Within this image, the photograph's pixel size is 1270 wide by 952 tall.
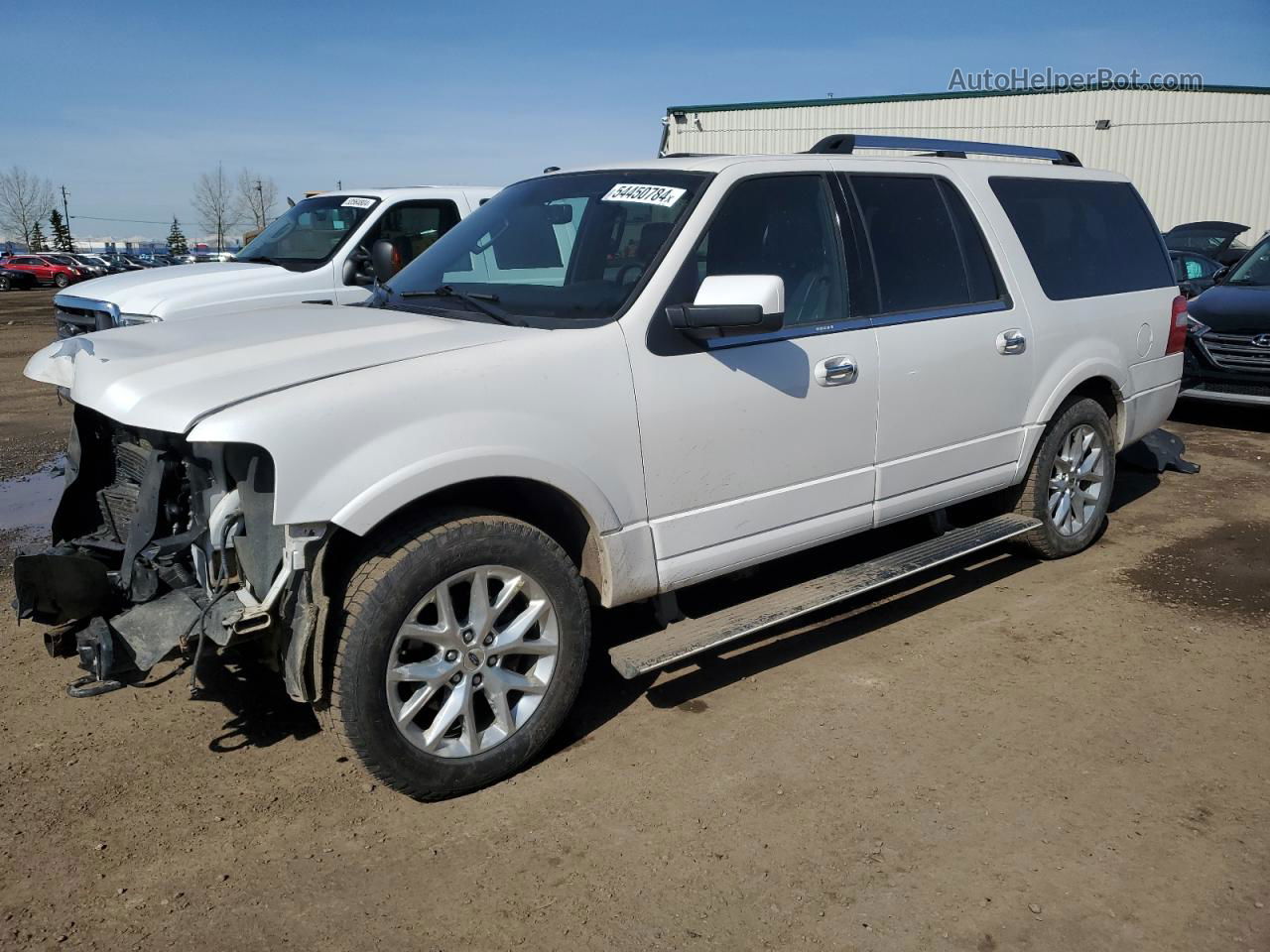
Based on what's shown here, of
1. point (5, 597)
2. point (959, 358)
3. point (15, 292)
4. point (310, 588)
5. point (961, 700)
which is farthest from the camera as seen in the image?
point (15, 292)

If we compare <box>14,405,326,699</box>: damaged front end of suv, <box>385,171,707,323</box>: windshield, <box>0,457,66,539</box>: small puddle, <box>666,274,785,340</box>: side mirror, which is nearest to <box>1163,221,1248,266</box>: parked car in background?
<box>385,171,707,323</box>: windshield

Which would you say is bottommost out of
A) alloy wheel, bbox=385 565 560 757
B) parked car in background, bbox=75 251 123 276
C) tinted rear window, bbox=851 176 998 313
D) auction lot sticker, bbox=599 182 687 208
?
parked car in background, bbox=75 251 123 276

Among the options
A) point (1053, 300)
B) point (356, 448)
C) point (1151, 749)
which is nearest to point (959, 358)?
point (1053, 300)

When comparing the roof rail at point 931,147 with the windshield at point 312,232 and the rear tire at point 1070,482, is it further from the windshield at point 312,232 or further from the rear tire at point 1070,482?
the windshield at point 312,232

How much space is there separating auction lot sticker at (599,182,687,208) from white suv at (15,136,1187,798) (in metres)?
0.02

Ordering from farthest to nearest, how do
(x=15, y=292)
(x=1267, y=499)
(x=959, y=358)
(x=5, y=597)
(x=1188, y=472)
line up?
(x=15, y=292) < (x=1188, y=472) < (x=1267, y=499) < (x=5, y=597) < (x=959, y=358)

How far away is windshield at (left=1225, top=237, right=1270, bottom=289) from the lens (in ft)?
31.4

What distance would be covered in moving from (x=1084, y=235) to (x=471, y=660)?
158 inches

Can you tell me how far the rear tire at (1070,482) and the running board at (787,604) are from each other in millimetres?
284

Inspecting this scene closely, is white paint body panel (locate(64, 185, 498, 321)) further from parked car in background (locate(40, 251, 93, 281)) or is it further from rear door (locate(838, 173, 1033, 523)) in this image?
parked car in background (locate(40, 251, 93, 281))

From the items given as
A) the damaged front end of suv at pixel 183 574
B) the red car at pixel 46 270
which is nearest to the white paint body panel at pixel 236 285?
the damaged front end of suv at pixel 183 574

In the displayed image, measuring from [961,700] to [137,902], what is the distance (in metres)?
2.87

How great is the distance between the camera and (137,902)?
2.86 m

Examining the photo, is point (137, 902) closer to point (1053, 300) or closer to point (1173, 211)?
point (1053, 300)
